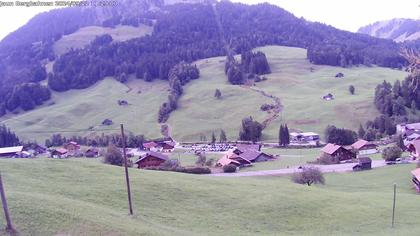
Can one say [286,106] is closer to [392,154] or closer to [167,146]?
[167,146]

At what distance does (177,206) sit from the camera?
42031 millimetres

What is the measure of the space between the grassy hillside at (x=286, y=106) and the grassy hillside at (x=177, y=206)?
8578cm

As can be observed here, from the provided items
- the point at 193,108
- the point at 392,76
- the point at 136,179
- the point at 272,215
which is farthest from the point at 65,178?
the point at 392,76

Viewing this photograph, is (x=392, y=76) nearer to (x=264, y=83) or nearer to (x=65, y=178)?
(x=264, y=83)

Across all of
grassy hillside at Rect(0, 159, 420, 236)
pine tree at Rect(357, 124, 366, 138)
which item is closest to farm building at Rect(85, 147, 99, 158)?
pine tree at Rect(357, 124, 366, 138)

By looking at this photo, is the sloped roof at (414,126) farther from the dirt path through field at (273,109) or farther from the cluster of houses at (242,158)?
the cluster of houses at (242,158)

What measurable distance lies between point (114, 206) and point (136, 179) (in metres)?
10.2

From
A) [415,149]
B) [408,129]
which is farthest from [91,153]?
[408,129]

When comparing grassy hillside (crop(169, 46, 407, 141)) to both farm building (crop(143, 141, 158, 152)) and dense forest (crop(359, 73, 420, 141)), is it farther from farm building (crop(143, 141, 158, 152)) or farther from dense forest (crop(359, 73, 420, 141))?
farm building (crop(143, 141, 158, 152))

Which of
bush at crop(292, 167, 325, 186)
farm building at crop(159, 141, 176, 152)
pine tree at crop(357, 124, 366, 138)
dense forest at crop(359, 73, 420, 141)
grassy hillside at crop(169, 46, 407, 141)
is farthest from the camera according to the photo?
grassy hillside at crop(169, 46, 407, 141)

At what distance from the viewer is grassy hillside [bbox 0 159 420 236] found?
99.9 ft

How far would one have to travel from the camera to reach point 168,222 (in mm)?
37312

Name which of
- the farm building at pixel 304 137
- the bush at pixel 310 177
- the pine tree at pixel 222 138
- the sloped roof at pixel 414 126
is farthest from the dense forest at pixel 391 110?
the bush at pixel 310 177

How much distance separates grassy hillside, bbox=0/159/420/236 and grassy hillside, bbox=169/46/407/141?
85.8 metres
